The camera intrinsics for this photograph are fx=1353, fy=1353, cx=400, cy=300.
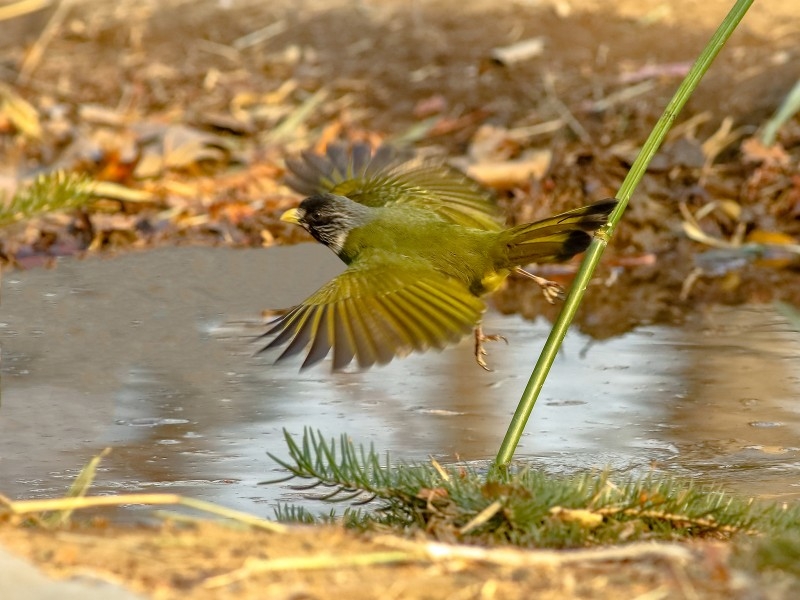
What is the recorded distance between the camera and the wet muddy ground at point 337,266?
363 cm

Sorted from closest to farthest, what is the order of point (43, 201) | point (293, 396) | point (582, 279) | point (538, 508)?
point (538, 508), point (582, 279), point (43, 201), point (293, 396)

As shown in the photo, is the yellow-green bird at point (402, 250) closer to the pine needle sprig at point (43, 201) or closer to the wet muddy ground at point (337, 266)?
the wet muddy ground at point (337, 266)

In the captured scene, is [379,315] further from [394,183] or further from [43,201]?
[43,201]

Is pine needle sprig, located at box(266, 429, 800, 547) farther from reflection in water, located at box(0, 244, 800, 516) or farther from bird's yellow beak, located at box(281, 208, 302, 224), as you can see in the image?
bird's yellow beak, located at box(281, 208, 302, 224)

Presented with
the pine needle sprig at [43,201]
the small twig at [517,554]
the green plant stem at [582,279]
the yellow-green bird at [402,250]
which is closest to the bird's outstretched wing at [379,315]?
the yellow-green bird at [402,250]

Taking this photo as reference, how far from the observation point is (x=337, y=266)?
20.1ft

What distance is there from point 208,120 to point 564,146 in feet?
6.96

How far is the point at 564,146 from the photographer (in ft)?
23.7

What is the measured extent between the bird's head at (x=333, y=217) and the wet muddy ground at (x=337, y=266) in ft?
1.79

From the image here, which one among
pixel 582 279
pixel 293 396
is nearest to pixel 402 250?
pixel 293 396

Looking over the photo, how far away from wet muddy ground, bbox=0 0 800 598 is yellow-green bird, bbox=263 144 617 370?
445 millimetres

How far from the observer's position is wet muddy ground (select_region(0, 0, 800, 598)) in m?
3.63

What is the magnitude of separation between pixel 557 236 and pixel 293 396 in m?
1.22

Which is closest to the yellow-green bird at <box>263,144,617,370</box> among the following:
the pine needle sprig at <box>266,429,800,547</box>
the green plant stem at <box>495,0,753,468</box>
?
the green plant stem at <box>495,0,753,468</box>
